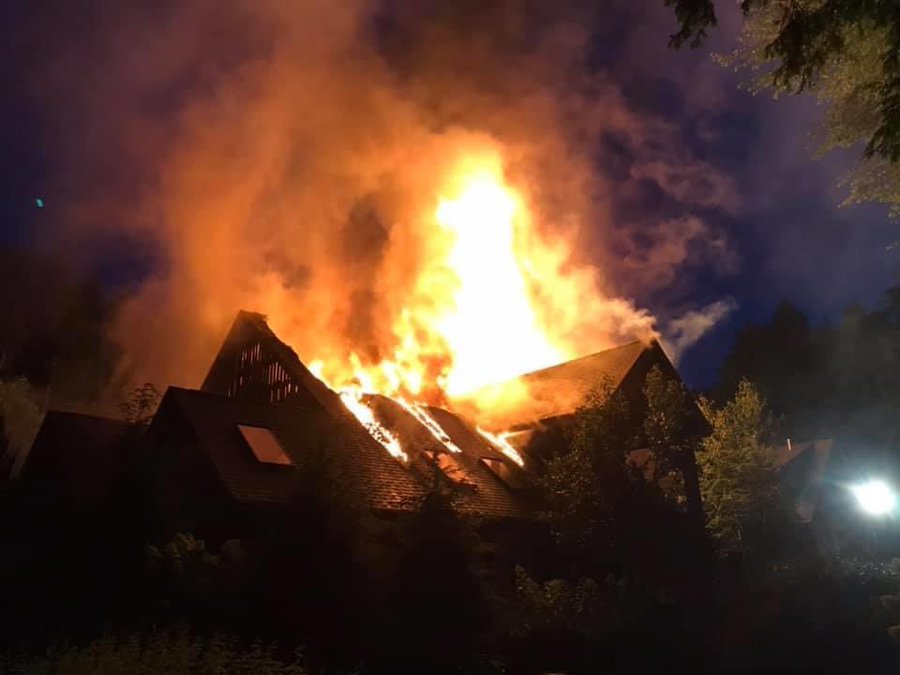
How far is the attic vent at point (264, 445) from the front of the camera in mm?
16594

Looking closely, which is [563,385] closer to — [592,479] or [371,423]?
[371,423]

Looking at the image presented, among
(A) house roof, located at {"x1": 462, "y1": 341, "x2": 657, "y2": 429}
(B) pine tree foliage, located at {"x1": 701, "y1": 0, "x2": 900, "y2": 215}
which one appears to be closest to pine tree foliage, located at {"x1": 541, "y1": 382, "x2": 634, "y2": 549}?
(A) house roof, located at {"x1": 462, "y1": 341, "x2": 657, "y2": 429}

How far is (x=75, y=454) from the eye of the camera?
753 inches

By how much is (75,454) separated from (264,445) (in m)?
5.98

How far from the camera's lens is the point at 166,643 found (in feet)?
32.5

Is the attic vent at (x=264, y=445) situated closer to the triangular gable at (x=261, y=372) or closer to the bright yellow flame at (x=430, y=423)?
the triangular gable at (x=261, y=372)

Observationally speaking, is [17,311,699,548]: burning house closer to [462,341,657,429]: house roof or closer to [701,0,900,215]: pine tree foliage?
[462,341,657,429]: house roof

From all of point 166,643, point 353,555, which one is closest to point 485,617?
point 353,555

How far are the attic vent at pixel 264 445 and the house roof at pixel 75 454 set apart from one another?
309 centimetres

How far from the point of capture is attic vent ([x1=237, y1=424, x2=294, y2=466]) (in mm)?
16594

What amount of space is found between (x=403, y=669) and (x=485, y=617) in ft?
5.59

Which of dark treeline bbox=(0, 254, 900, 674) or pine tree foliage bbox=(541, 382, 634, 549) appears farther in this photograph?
pine tree foliage bbox=(541, 382, 634, 549)

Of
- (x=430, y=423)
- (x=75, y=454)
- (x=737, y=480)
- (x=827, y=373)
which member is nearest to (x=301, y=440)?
(x=75, y=454)

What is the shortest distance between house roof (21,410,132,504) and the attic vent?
3.09m
